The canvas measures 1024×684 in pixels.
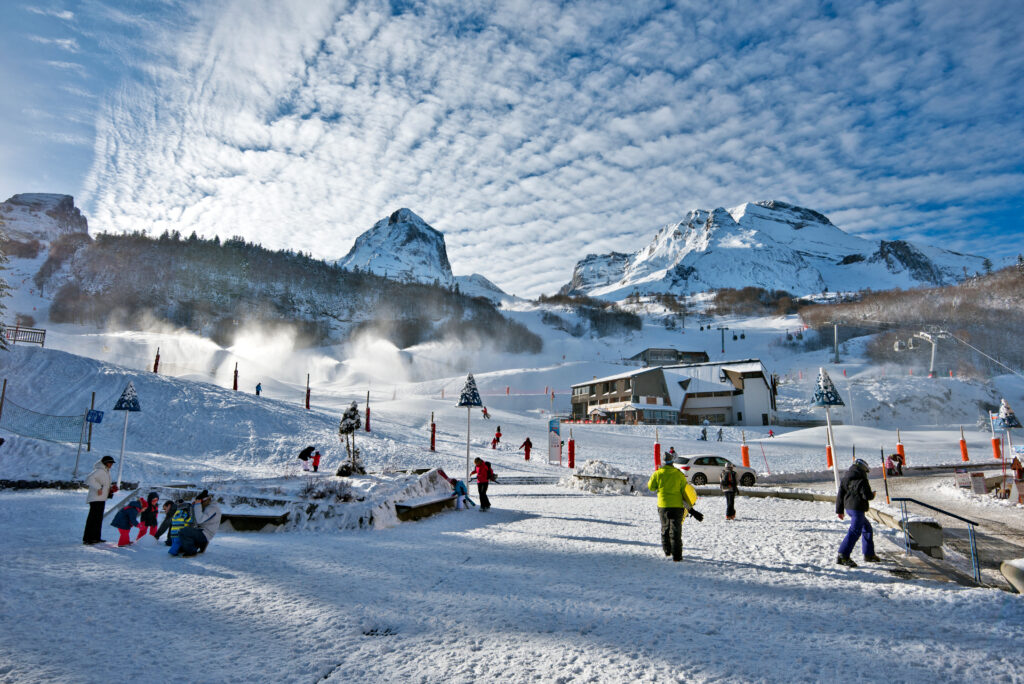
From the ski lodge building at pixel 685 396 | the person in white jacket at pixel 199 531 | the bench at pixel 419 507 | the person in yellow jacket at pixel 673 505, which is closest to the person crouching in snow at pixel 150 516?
the person in white jacket at pixel 199 531

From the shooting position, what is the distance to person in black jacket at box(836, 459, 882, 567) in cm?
828

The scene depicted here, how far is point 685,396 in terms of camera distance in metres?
65.2

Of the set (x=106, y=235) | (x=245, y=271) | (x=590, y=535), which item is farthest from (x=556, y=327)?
(x=590, y=535)

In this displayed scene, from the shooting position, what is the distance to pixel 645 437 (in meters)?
37.9

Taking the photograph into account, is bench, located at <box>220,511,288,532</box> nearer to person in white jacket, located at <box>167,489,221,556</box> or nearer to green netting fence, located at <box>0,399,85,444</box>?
person in white jacket, located at <box>167,489,221,556</box>

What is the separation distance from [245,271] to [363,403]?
11257 cm

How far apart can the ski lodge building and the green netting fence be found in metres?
46.7

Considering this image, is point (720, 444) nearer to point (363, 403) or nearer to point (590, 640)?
point (363, 403)

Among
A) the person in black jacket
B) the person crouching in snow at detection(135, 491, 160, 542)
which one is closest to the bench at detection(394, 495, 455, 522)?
the person crouching in snow at detection(135, 491, 160, 542)

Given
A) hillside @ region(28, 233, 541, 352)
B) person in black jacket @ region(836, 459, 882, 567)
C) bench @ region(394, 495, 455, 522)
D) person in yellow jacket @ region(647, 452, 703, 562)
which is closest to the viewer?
person in black jacket @ region(836, 459, 882, 567)

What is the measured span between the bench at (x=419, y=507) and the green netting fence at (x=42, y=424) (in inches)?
731

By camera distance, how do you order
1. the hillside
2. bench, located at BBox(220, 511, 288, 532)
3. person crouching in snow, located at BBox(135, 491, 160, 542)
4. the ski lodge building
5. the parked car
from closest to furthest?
person crouching in snow, located at BBox(135, 491, 160, 542)
bench, located at BBox(220, 511, 288, 532)
the parked car
the ski lodge building
the hillside

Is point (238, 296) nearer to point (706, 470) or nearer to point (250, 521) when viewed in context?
point (706, 470)

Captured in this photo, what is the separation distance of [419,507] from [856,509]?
30.0ft
